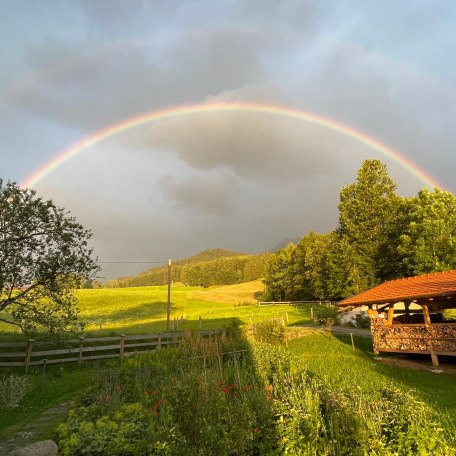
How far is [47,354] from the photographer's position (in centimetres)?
1580

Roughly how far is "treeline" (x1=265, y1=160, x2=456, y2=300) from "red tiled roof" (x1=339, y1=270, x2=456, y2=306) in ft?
63.5

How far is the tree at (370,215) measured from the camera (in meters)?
43.6

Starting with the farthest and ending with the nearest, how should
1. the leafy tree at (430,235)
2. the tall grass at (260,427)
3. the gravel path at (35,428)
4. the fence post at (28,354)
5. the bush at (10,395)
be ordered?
the leafy tree at (430,235), the fence post at (28,354), the bush at (10,395), the gravel path at (35,428), the tall grass at (260,427)

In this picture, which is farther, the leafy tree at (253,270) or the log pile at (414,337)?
the leafy tree at (253,270)

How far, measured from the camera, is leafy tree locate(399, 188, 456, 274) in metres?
36.1

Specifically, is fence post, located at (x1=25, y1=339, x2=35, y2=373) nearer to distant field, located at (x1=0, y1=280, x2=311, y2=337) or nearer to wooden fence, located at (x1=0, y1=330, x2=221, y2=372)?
wooden fence, located at (x1=0, y1=330, x2=221, y2=372)

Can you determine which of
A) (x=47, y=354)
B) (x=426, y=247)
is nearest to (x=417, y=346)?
(x=47, y=354)

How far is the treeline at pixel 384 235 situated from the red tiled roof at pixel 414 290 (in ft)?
63.5

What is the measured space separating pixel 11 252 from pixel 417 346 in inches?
716

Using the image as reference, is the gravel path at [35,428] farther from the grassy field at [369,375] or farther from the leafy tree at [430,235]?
the leafy tree at [430,235]

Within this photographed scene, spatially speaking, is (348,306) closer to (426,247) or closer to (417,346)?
(417,346)

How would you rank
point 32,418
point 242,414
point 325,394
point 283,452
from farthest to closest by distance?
point 32,418
point 325,394
point 242,414
point 283,452

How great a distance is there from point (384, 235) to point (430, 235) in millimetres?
6928

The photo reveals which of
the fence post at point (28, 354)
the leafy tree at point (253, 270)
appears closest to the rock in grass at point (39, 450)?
the fence post at point (28, 354)
